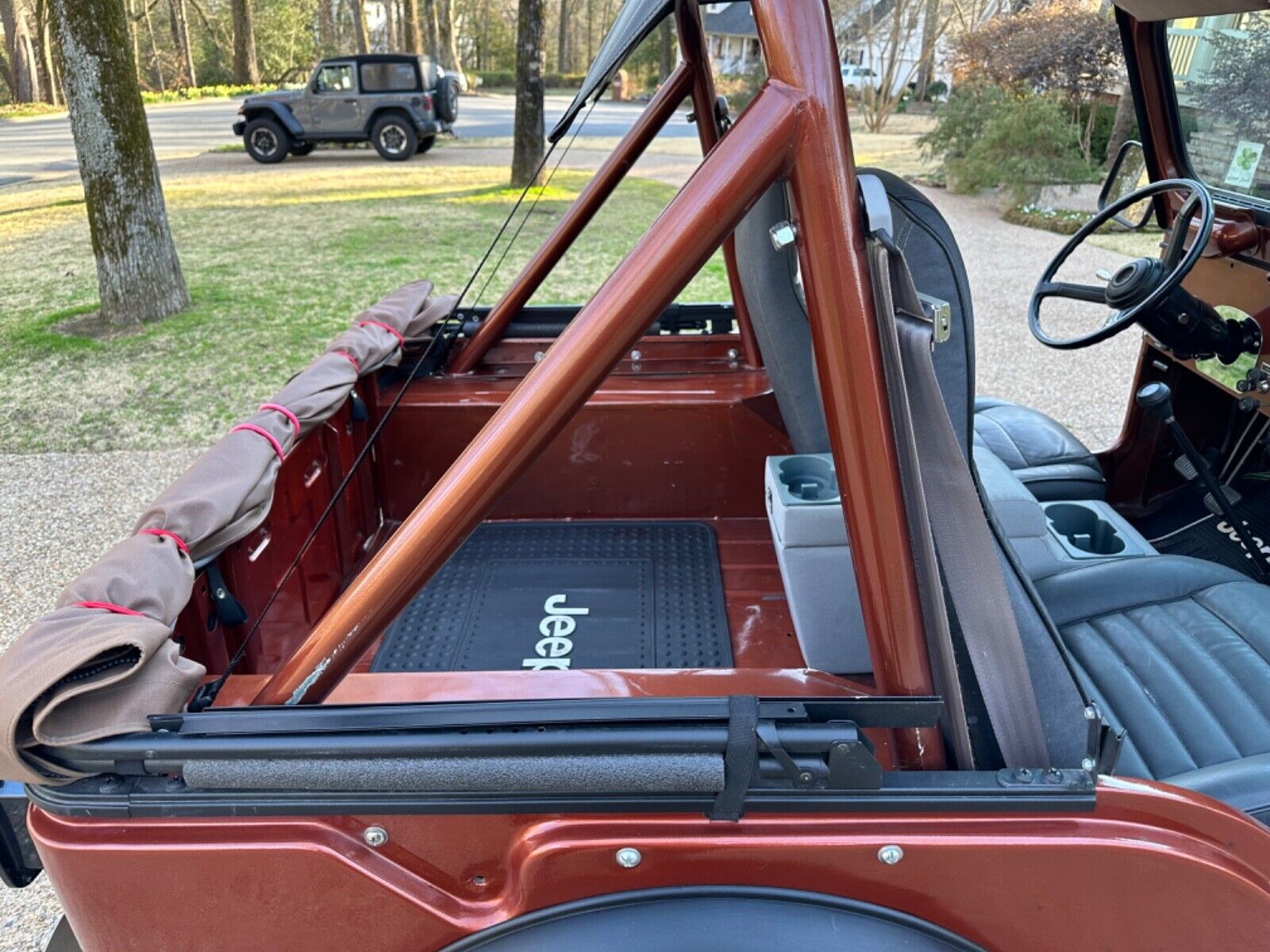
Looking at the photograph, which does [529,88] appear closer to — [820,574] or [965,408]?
[820,574]

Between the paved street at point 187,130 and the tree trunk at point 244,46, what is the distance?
1.28m

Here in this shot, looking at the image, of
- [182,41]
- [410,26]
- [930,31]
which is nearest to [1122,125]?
[930,31]

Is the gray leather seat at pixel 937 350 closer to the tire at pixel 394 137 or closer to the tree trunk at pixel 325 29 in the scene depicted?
the tire at pixel 394 137

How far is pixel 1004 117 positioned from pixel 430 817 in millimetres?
12164

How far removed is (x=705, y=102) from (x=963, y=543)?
173 centimetres

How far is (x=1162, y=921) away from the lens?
124 centimetres

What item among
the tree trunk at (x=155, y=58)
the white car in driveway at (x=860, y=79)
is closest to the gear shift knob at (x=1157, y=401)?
the white car in driveway at (x=860, y=79)

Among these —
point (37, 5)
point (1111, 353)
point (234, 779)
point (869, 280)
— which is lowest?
point (1111, 353)

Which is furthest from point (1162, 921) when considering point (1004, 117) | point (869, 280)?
point (1004, 117)

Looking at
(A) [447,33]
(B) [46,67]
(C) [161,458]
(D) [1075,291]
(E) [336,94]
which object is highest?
(A) [447,33]

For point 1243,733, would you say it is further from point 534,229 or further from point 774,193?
point 534,229

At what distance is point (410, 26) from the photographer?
28109 mm

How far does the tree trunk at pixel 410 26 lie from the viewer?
27.0m

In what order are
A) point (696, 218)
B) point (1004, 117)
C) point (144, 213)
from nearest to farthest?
point (696, 218) → point (144, 213) → point (1004, 117)
